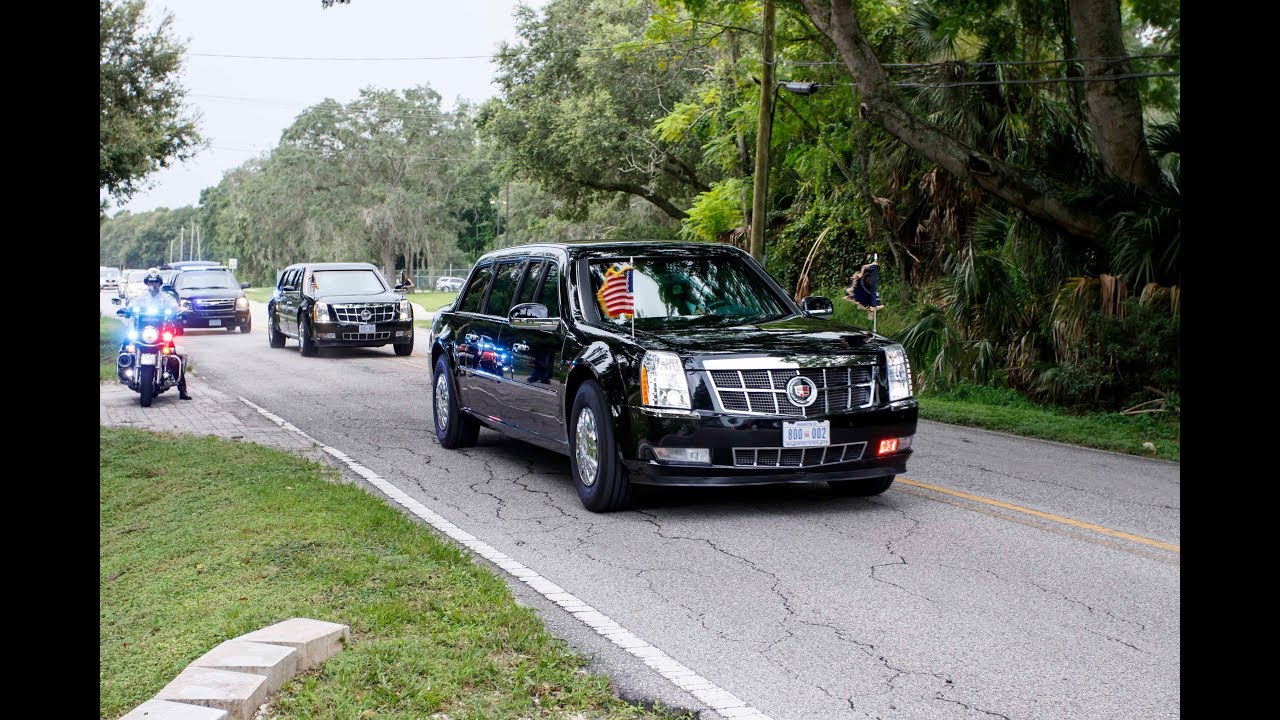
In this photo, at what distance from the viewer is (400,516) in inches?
303

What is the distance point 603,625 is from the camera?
5496 mm

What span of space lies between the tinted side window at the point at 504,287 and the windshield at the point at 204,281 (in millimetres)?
23598

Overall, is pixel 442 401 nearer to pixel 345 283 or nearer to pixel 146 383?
pixel 146 383

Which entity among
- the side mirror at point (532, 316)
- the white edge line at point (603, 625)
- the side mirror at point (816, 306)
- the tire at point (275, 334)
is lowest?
the white edge line at point (603, 625)

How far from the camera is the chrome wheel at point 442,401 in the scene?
447 inches

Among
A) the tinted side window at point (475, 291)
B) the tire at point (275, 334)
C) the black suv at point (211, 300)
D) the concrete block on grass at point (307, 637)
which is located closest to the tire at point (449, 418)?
the tinted side window at point (475, 291)

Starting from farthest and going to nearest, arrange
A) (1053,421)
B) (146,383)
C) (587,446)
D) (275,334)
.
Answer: (275,334)
(146,383)
(1053,421)
(587,446)

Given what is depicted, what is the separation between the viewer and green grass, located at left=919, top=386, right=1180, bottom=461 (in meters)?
12.3

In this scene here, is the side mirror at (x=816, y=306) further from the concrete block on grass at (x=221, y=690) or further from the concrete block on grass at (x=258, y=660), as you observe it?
the concrete block on grass at (x=221, y=690)

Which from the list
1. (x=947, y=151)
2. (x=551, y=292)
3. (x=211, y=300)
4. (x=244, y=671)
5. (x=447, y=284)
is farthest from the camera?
(x=447, y=284)

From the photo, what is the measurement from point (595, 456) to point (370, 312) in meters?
16.4

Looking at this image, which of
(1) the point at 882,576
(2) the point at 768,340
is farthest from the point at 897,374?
(1) the point at 882,576
